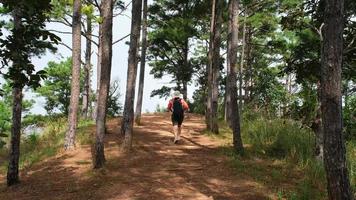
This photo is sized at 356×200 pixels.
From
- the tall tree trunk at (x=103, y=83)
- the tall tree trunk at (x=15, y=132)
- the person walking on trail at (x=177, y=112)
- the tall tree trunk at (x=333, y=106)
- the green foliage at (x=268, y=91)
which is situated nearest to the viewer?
the tall tree trunk at (x=333, y=106)

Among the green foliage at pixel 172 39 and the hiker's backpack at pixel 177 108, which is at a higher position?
the green foliage at pixel 172 39

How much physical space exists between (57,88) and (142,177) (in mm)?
30360

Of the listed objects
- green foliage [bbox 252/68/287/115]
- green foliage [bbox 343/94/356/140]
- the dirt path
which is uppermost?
green foliage [bbox 252/68/287/115]

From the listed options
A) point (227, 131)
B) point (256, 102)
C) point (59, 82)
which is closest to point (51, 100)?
point (59, 82)

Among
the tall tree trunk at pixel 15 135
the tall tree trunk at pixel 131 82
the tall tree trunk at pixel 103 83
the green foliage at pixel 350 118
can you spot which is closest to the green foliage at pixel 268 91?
the green foliage at pixel 350 118

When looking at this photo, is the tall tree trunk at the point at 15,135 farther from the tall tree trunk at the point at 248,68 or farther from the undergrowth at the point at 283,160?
the tall tree trunk at the point at 248,68

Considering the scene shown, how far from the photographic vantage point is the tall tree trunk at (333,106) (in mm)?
5922

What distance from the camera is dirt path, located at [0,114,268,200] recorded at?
8703 mm

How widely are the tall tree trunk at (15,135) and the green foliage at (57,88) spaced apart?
90.2 ft

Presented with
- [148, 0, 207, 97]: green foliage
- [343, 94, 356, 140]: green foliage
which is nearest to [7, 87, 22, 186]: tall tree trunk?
[343, 94, 356, 140]: green foliage

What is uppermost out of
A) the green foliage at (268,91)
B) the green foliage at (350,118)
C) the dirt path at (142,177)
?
the green foliage at (268,91)

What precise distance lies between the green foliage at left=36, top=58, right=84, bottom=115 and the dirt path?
2547 centimetres

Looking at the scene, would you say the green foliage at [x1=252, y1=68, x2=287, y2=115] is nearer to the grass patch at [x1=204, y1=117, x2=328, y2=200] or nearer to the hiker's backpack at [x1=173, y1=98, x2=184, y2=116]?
the grass patch at [x1=204, y1=117, x2=328, y2=200]

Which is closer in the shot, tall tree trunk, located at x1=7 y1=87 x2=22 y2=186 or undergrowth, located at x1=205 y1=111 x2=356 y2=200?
undergrowth, located at x1=205 y1=111 x2=356 y2=200
